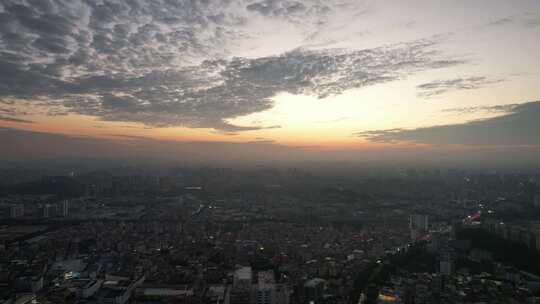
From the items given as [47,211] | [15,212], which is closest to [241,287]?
[47,211]

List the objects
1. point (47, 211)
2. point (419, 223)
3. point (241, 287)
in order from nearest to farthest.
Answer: point (241, 287), point (419, 223), point (47, 211)

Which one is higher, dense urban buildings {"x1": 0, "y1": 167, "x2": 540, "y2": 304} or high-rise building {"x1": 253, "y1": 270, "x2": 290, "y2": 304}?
high-rise building {"x1": 253, "y1": 270, "x2": 290, "y2": 304}

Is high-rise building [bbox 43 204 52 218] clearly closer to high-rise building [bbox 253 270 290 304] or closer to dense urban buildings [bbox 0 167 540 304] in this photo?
dense urban buildings [bbox 0 167 540 304]

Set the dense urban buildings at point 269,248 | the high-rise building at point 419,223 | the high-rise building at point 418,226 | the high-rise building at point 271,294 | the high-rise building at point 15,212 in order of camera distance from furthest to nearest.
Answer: the high-rise building at point 15,212 < the high-rise building at point 419,223 < the high-rise building at point 418,226 < the dense urban buildings at point 269,248 < the high-rise building at point 271,294

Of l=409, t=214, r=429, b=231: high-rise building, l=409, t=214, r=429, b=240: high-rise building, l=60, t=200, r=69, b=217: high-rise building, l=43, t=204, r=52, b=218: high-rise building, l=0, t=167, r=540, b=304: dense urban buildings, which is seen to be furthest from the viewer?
l=60, t=200, r=69, b=217: high-rise building

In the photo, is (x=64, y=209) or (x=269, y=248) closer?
(x=269, y=248)

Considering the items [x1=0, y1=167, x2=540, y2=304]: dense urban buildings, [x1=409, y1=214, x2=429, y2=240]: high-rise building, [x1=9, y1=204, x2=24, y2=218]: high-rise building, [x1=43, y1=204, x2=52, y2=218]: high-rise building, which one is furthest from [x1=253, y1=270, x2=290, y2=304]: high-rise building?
[x1=9, y1=204, x2=24, y2=218]: high-rise building

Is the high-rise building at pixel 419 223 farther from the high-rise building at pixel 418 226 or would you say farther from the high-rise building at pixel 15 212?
the high-rise building at pixel 15 212

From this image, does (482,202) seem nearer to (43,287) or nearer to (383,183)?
(383,183)

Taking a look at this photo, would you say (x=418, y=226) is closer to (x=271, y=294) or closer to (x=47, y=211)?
(x=271, y=294)

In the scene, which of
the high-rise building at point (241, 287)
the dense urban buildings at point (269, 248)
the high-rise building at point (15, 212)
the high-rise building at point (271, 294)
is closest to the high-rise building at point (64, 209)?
the dense urban buildings at point (269, 248)

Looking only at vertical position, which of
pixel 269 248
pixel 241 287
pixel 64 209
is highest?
pixel 241 287
